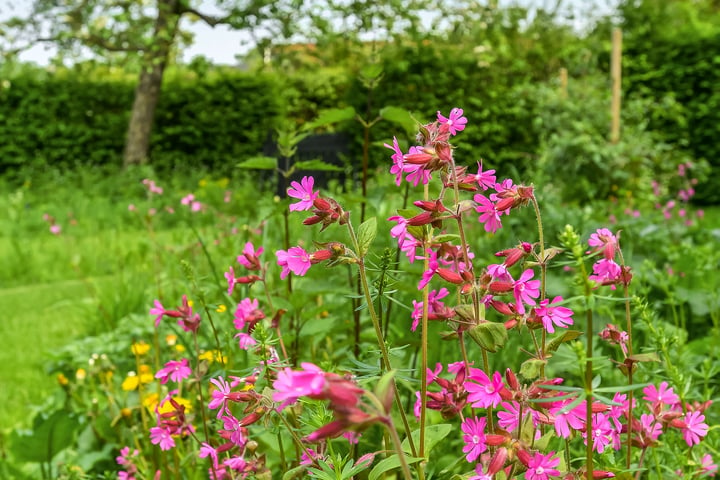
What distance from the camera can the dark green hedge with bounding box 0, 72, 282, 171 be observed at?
36.7 feet

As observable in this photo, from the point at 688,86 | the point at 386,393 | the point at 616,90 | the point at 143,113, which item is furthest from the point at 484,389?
the point at 143,113

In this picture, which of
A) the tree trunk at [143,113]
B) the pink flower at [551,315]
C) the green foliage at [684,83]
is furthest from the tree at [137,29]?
the pink flower at [551,315]

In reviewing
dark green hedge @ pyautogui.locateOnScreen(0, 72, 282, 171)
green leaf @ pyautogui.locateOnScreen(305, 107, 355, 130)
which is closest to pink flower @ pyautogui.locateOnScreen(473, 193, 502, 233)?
green leaf @ pyautogui.locateOnScreen(305, 107, 355, 130)

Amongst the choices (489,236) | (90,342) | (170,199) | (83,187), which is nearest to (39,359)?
(90,342)

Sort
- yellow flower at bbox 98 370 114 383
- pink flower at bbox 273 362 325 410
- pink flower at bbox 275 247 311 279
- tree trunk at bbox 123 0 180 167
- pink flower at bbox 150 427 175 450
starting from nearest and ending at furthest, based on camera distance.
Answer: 1. pink flower at bbox 273 362 325 410
2. pink flower at bbox 275 247 311 279
3. pink flower at bbox 150 427 175 450
4. yellow flower at bbox 98 370 114 383
5. tree trunk at bbox 123 0 180 167

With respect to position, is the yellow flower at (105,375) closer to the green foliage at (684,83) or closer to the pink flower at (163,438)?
the pink flower at (163,438)

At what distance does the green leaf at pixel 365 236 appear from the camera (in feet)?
2.71

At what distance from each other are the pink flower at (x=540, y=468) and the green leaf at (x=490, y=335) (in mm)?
135

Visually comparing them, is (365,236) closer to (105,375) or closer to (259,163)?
(259,163)

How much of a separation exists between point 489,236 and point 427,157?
299 centimetres

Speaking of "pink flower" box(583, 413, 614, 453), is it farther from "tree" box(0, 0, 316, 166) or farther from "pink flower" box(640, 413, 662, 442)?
"tree" box(0, 0, 316, 166)

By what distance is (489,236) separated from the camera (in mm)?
3738

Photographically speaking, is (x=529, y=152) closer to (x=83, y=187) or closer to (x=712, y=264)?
(x=83, y=187)

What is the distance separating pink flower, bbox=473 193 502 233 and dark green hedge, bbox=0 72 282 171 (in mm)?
10710
